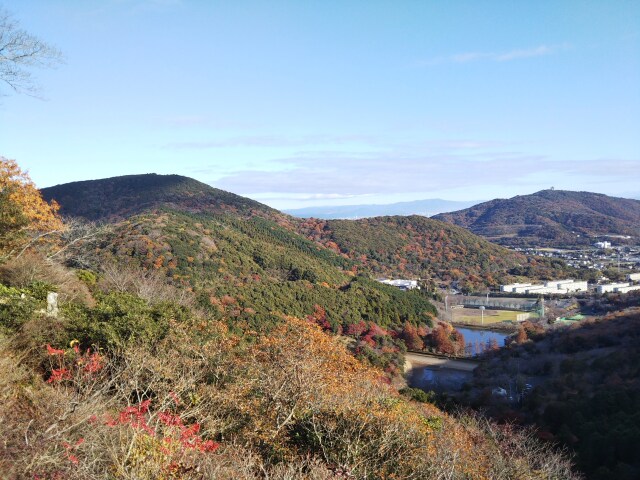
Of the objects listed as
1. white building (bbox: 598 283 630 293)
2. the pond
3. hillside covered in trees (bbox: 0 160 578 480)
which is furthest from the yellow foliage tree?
white building (bbox: 598 283 630 293)

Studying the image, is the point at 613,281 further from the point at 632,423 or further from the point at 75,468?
the point at 75,468

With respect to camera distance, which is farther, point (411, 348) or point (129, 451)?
point (411, 348)

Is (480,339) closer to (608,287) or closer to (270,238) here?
(270,238)

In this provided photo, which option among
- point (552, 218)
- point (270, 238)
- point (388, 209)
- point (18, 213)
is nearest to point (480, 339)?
point (270, 238)

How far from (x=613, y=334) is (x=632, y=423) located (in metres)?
10.6

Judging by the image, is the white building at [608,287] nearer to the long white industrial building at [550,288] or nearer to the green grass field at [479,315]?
the long white industrial building at [550,288]

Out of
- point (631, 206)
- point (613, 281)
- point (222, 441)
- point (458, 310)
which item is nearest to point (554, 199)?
point (631, 206)

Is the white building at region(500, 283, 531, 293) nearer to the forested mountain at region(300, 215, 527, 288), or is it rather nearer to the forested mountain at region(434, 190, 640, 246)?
the forested mountain at region(300, 215, 527, 288)

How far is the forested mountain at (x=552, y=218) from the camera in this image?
75.1m

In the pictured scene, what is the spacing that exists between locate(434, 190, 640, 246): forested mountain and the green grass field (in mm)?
37979

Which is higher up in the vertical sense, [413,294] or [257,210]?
[257,210]

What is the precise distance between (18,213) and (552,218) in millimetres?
87288

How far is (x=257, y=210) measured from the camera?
48.7m

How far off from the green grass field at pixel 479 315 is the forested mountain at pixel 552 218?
38.0 metres
